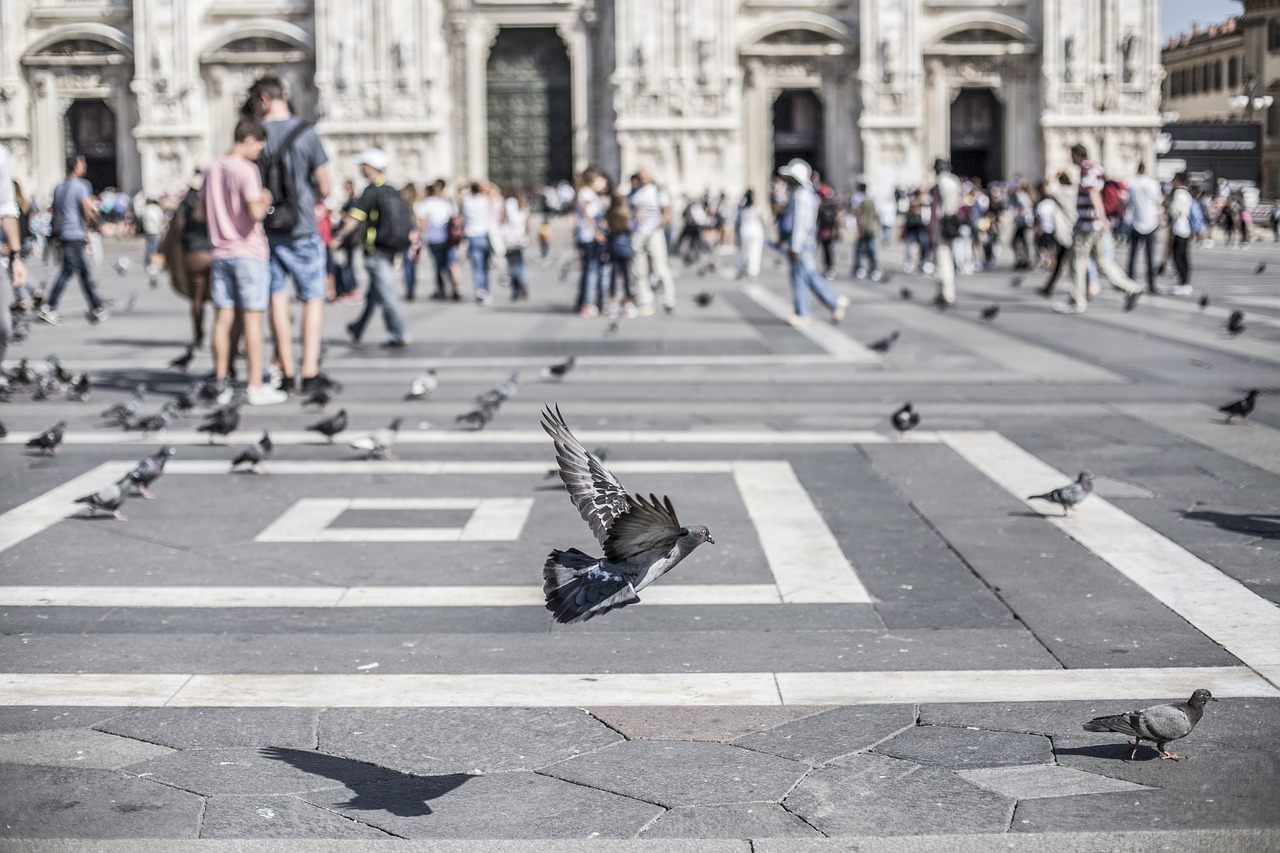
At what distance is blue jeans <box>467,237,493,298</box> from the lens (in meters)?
21.0

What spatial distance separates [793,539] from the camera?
7055 millimetres

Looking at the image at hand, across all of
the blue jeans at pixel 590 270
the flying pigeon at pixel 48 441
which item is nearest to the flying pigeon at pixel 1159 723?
the flying pigeon at pixel 48 441

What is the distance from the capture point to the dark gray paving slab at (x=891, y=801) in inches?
154

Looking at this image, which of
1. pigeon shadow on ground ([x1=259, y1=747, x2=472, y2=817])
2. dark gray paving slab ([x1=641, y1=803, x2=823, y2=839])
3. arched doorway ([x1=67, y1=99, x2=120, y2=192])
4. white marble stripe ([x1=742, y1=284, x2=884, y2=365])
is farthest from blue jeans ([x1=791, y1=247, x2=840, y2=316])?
arched doorway ([x1=67, y1=99, x2=120, y2=192])

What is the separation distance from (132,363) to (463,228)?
27.6ft

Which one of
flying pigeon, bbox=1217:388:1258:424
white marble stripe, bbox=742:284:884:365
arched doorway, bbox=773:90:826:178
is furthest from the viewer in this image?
A: arched doorway, bbox=773:90:826:178

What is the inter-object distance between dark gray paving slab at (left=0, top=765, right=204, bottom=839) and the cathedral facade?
127 ft

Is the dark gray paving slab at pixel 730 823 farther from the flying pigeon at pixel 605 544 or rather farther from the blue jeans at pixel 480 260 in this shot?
the blue jeans at pixel 480 260

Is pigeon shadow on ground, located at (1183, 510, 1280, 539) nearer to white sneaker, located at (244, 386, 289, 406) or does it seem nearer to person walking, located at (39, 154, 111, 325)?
white sneaker, located at (244, 386, 289, 406)

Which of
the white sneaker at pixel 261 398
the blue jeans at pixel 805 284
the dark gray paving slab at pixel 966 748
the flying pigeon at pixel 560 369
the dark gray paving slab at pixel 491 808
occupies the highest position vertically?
the blue jeans at pixel 805 284

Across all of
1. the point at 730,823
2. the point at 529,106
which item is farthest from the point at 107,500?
the point at 529,106

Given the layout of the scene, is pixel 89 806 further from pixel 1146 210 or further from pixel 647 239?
pixel 1146 210

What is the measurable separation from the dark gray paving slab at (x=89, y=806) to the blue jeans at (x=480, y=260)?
16.9 metres

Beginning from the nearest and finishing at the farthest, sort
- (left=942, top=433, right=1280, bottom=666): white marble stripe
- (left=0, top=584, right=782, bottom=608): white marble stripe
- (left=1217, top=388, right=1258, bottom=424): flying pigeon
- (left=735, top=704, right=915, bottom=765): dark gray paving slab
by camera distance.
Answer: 1. (left=735, top=704, right=915, bottom=765): dark gray paving slab
2. (left=942, top=433, right=1280, bottom=666): white marble stripe
3. (left=0, top=584, right=782, bottom=608): white marble stripe
4. (left=1217, top=388, right=1258, bottom=424): flying pigeon
